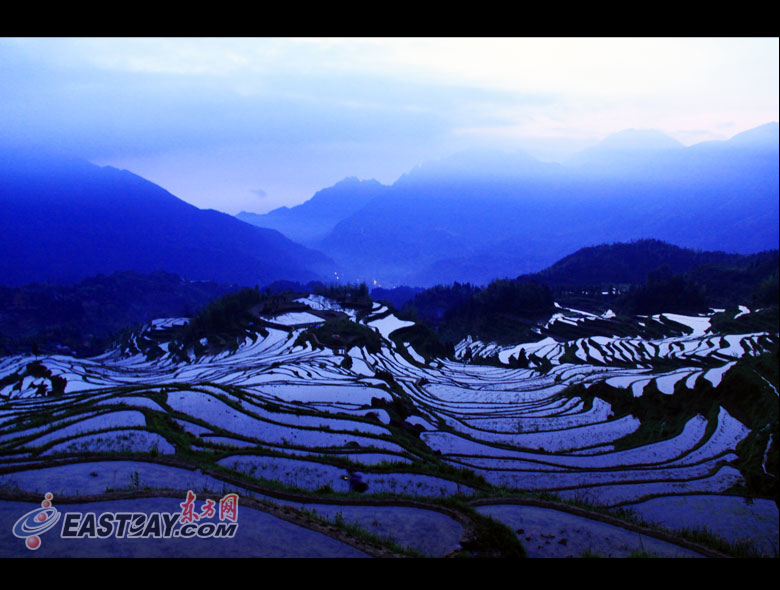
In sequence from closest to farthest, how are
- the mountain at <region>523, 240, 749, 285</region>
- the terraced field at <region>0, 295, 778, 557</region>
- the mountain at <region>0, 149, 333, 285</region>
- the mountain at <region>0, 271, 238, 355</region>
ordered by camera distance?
the terraced field at <region>0, 295, 778, 557</region>
the mountain at <region>0, 149, 333, 285</region>
the mountain at <region>0, 271, 238, 355</region>
the mountain at <region>523, 240, 749, 285</region>

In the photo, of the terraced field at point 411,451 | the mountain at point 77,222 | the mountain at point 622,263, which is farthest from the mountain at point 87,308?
the mountain at point 622,263

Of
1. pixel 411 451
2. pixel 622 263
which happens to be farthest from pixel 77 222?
pixel 622 263

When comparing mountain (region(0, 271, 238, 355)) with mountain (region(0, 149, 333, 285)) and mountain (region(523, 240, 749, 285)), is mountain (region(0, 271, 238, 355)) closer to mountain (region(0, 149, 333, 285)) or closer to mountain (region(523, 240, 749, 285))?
mountain (region(0, 149, 333, 285))

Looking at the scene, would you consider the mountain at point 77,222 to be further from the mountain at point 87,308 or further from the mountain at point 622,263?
the mountain at point 622,263

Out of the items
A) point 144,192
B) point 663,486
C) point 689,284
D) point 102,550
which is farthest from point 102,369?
point 689,284

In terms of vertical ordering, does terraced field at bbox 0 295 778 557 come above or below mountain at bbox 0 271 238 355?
below

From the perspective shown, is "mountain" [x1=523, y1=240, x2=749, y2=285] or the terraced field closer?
the terraced field

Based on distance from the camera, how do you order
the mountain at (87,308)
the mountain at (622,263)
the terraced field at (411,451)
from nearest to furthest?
the terraced field at (411,451)
the mountain at (87,308)
the mountain at (622,263)

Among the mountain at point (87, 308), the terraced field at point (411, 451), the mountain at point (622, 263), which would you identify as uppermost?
the mountain at point (622, 263)

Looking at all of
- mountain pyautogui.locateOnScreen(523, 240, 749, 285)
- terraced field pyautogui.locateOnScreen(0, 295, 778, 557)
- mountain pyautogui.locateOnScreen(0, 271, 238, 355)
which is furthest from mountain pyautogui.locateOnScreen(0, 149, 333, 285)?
mountain pyautogui.locateOnScreen(523, 240, 749, 285)

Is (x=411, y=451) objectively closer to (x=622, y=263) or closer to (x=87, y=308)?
(x=87, y=308)
